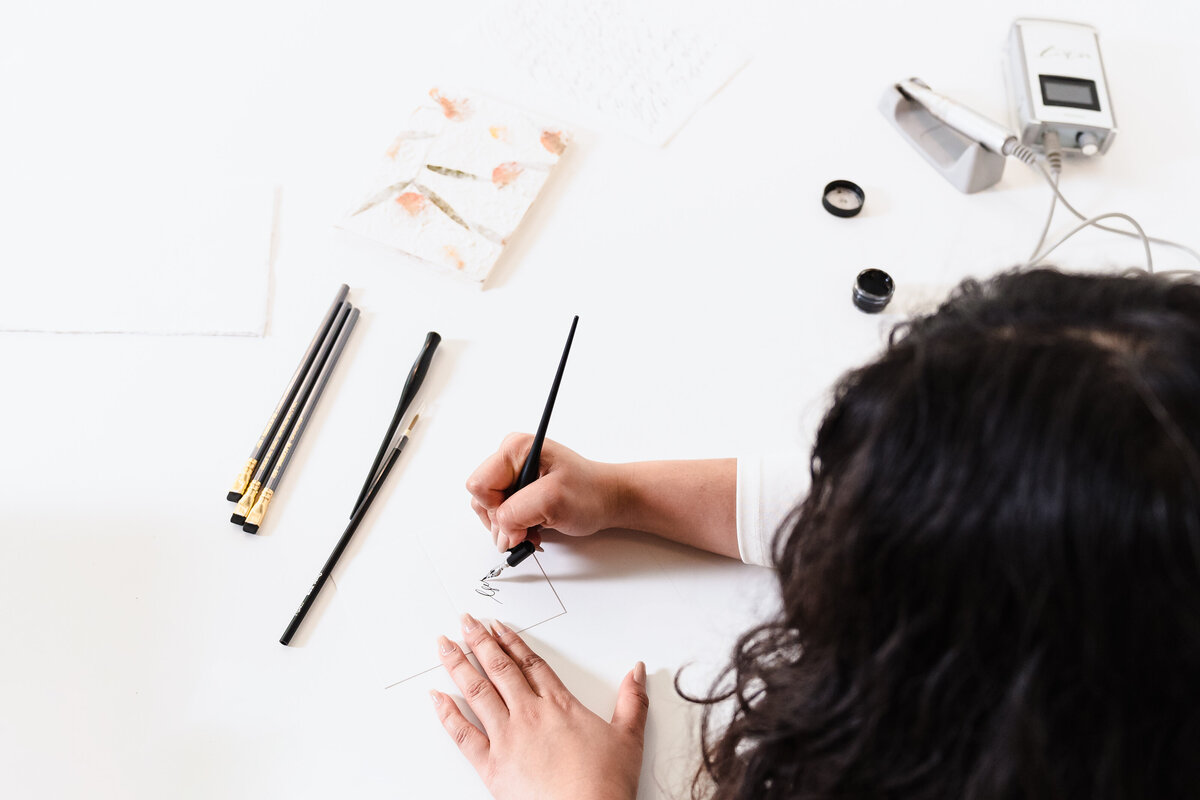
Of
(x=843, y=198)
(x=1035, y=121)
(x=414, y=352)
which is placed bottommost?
(x=414, y=352)

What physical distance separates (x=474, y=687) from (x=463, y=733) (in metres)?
0.03

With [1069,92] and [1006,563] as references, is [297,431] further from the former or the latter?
[1069,92]

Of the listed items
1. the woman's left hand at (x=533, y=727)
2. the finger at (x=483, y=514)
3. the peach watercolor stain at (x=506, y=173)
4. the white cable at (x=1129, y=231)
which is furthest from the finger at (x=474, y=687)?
the white cable at (x=1129, y=231)

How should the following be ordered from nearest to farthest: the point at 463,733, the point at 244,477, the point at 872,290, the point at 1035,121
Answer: the point at 463,733, the point at 244,477, the point at 872,290, the point at 1035,121

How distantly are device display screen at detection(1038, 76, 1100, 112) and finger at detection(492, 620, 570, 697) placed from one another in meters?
0.84

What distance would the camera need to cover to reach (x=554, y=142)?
3.28 feet

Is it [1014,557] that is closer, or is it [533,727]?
[1014,557]

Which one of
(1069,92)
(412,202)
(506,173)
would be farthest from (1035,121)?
(412,202)

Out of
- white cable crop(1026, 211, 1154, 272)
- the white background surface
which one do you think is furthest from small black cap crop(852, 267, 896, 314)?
white cable crop(1026, 211, 1154, 272)

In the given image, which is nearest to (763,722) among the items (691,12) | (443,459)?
(443,459)

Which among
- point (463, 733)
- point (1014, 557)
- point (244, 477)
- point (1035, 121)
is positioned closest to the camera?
point (1014, 557)

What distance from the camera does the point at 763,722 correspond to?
56 cm

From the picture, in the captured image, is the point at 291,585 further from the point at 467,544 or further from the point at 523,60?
the point at 523,60

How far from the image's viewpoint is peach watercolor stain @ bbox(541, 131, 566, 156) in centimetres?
99
